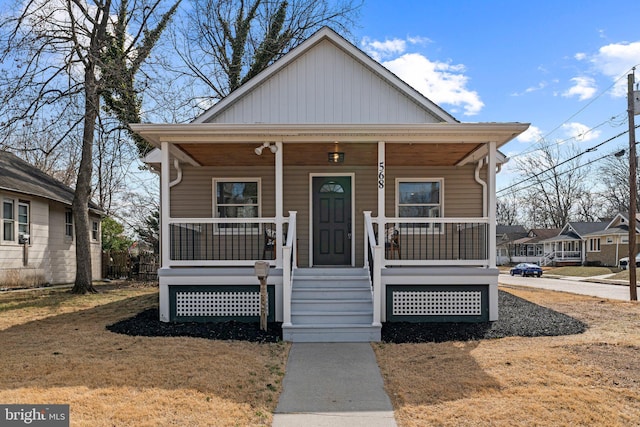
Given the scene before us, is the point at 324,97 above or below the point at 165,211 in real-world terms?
above

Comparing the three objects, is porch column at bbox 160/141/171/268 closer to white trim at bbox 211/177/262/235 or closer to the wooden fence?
white trim at bbox 211/177/262/235

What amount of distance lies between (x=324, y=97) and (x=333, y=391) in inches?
284

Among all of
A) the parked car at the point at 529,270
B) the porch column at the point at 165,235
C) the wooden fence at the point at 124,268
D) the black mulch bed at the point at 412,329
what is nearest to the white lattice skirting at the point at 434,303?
the black mulch bed at the point at 412,329

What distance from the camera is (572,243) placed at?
45.7 meters

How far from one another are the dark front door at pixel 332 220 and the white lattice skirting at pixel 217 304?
9.11 ft

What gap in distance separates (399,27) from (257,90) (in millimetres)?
7062

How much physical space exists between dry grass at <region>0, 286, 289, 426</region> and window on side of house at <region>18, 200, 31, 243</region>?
836 centimetres

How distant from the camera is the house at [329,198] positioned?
309 inches

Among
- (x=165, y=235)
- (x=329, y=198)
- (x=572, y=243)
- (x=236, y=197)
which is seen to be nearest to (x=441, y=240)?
(x=329, y=198)

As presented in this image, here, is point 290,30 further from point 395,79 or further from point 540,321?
point 540,321

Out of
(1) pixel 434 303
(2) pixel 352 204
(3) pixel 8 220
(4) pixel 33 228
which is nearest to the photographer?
(1) pixel 434 303

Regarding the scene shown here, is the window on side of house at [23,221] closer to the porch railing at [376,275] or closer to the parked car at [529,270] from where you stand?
the porch railing at [376,275]

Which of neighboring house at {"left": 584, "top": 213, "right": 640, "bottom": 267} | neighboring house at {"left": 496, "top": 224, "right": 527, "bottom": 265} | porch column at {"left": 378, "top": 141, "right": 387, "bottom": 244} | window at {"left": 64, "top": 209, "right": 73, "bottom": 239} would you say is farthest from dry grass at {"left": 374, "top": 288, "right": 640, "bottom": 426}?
neighboring house at {"left": 496, "top": 224, "right": 527, "bottom": 265}

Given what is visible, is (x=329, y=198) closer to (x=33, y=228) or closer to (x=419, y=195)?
(x=419, y=195)
